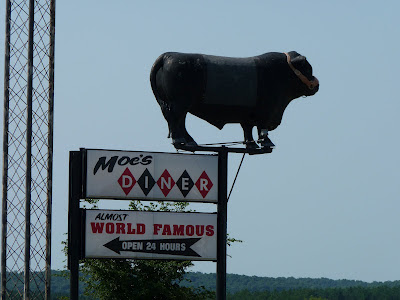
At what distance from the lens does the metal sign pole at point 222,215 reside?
74.9 ft

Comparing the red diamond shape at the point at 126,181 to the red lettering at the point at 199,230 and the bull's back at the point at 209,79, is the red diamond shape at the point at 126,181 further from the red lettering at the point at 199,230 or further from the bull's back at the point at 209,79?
the bull's back at the point at 209,79

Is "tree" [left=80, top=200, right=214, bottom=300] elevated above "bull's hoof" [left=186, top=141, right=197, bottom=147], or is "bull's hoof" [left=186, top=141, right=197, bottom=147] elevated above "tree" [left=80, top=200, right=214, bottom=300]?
"bull's hoof" [left=186, top=141, right=197, bottom=147]

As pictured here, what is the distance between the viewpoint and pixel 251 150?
76.2 ft

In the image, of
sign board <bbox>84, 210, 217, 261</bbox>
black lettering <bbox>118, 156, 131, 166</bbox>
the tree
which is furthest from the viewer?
the tree

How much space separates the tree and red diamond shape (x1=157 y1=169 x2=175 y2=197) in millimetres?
14278

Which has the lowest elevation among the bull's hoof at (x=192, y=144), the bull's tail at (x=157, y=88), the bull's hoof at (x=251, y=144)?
the bull's hoof at (x=192, y=144)

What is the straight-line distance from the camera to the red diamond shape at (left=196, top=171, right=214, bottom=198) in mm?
22734

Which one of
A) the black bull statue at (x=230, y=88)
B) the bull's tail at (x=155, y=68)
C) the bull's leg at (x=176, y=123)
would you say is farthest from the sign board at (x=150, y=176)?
the bull's tail at (x=155, y=68)

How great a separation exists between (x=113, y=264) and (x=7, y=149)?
13133 mm

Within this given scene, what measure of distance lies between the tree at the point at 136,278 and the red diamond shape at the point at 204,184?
14.1 metres

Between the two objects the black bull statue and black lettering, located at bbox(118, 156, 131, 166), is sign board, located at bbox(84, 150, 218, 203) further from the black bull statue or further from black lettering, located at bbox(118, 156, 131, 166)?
the black bull statue

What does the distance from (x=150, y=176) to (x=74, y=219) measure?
5.76 feet

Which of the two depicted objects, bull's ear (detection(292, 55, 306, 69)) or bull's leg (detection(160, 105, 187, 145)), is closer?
bull's leg (detection(160, 105, 187, 145))

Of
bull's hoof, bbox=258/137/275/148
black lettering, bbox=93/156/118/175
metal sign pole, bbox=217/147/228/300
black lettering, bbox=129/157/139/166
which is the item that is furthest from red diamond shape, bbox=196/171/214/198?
black lettering, bbox=93/156/118/175
